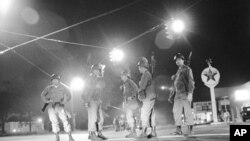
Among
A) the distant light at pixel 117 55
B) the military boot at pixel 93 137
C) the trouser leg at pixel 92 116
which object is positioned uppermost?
the distant light at pixel 117 55

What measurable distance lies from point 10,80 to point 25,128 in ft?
61.0

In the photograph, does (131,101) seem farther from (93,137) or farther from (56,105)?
(56,105)

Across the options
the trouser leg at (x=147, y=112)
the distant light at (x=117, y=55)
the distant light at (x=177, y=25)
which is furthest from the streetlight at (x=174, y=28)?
the trouser leg at (x=147, y=112)

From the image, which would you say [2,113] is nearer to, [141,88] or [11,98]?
[11,98]

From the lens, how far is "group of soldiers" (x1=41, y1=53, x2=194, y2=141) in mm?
8023

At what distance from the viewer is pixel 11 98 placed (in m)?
53.6

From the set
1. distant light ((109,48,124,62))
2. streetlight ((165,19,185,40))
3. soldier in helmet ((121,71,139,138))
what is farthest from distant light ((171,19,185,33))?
distant light ((109,48,124,62))

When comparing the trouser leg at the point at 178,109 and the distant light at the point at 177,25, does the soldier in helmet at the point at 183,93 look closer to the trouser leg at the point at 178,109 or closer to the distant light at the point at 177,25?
the trouser leg at the point at 178,109

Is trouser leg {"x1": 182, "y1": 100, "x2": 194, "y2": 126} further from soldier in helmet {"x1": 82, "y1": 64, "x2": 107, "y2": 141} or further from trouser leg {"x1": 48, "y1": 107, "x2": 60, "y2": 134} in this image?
trouser leg {"x1": 48, "y1": 107, "x2": 60, "y2": 134}

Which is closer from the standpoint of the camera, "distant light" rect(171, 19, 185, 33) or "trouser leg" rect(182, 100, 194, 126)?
"trouser leg" rect(182, 100, 194, 126)

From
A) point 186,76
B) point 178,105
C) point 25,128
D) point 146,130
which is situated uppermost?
point 186,76

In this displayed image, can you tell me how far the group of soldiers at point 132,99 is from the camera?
8.02 meters

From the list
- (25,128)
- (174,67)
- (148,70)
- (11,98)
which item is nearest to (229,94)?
(174,67)

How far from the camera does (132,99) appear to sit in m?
9.68
